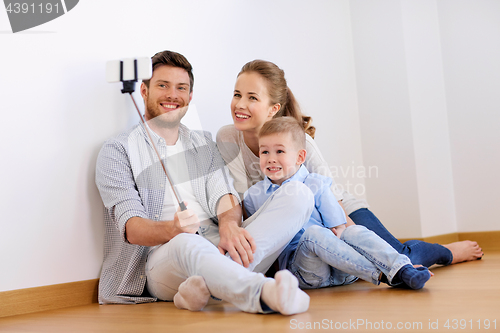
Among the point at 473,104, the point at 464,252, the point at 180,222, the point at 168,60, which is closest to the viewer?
the point at 180,222

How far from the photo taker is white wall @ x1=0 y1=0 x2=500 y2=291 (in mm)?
1424

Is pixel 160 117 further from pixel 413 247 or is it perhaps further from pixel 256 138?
pixel 413 247

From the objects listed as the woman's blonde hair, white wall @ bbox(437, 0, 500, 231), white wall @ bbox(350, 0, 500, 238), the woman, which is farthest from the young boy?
white wall @ bbox(437, 0, 500, 231)

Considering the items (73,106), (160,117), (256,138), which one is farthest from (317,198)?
(73,106)

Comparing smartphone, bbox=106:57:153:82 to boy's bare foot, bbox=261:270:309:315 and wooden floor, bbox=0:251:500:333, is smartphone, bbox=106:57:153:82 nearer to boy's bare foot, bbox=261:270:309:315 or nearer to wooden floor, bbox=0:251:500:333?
wooden floor, bbox=0:251:500:333

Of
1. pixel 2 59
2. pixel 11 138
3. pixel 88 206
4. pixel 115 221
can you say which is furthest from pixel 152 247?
pixel 2 59

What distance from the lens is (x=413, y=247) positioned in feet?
5.66

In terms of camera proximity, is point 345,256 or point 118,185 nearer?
point 345,256

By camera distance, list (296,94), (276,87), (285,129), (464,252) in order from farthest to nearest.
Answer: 1. (296,94)
2. (464,252)
3. (276,87)
4. (285,129)

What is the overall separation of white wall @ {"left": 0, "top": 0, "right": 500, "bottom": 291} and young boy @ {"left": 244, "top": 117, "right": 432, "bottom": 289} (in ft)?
1.37

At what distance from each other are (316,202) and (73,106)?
83 cm

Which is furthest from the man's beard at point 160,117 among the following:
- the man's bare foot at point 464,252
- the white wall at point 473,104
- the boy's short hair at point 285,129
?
the white wall at point 473,104

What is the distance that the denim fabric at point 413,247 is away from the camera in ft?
5.63

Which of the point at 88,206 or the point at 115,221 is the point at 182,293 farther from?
the point at 88,206
